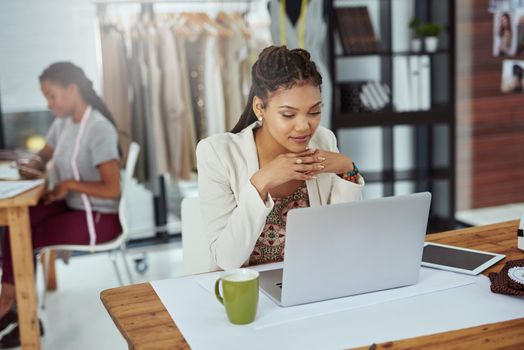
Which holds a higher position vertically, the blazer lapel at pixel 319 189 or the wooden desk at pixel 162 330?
the blazer lapel at pixel 319 189

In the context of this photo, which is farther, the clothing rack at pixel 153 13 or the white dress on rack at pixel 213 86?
the white dress on rack at pixel 213 86

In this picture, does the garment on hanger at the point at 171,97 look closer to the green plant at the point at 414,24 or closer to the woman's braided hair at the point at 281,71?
the green plant at the point at 414,24

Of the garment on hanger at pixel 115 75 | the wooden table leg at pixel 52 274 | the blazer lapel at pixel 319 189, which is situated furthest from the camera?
the garment on hanger at pixel 115 75

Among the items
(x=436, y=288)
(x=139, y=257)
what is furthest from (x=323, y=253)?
(x=139, y=257)

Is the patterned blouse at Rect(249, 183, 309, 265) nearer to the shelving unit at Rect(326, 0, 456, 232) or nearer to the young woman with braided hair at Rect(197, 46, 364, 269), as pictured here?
the young woman with braided hair at Rect(197, 46, 364, 269)

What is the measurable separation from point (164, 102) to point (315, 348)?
120 inches

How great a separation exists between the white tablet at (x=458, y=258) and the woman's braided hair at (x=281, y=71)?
0.54m

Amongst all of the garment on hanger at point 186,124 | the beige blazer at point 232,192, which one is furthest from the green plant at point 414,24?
the beige blazer at point 232,192

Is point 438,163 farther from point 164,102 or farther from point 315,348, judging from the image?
point 315,348

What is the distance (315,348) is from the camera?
1.17 meters

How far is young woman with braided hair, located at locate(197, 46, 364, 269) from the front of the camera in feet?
5.49

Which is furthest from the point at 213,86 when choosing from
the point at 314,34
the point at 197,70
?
the point at 314,34

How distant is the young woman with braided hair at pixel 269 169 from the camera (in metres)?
1.67

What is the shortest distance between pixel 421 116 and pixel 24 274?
2.67 meters
